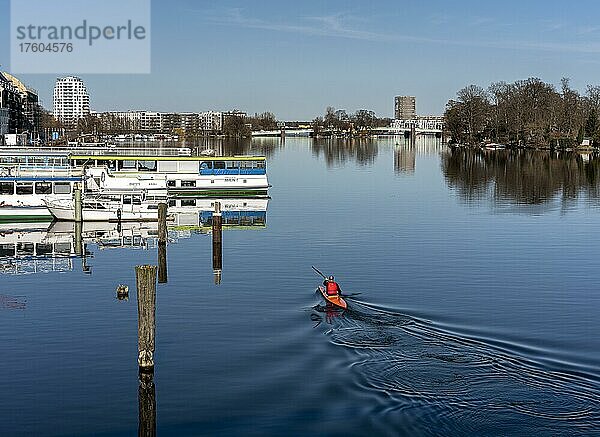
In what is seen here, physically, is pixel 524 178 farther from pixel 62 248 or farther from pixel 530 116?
pixel 530 116

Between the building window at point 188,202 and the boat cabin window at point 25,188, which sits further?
the building window at point 188,202

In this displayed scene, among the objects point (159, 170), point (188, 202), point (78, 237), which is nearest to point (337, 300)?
point (78, 237)

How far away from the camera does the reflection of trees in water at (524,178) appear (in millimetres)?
72188

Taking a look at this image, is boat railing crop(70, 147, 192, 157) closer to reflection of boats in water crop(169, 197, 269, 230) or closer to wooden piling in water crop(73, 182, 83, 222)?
reflection of boats in water crop(169, 197, 269, 230)

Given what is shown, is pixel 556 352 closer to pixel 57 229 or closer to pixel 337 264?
pixel 337 264

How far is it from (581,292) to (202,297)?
14.2 metres

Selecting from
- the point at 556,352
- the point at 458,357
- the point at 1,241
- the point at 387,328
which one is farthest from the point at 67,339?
the point at 1,241

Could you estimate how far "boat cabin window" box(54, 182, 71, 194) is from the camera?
185 feet

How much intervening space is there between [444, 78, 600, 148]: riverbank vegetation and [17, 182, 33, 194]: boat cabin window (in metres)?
123

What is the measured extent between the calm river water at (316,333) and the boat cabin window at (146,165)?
20.5 metres

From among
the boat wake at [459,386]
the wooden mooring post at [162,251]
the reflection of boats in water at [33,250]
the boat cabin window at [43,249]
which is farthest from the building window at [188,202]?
the boat wake at [459,386]

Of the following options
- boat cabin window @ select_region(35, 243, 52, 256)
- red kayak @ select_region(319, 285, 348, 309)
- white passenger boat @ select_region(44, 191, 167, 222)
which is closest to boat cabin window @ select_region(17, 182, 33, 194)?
white passenger boat @ select_region(44, 191, 167, 222)

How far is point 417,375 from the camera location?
73.6 ft

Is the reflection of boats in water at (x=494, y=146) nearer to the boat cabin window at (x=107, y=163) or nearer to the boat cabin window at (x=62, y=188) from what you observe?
the boat cabin window at (x=107, y=163)
